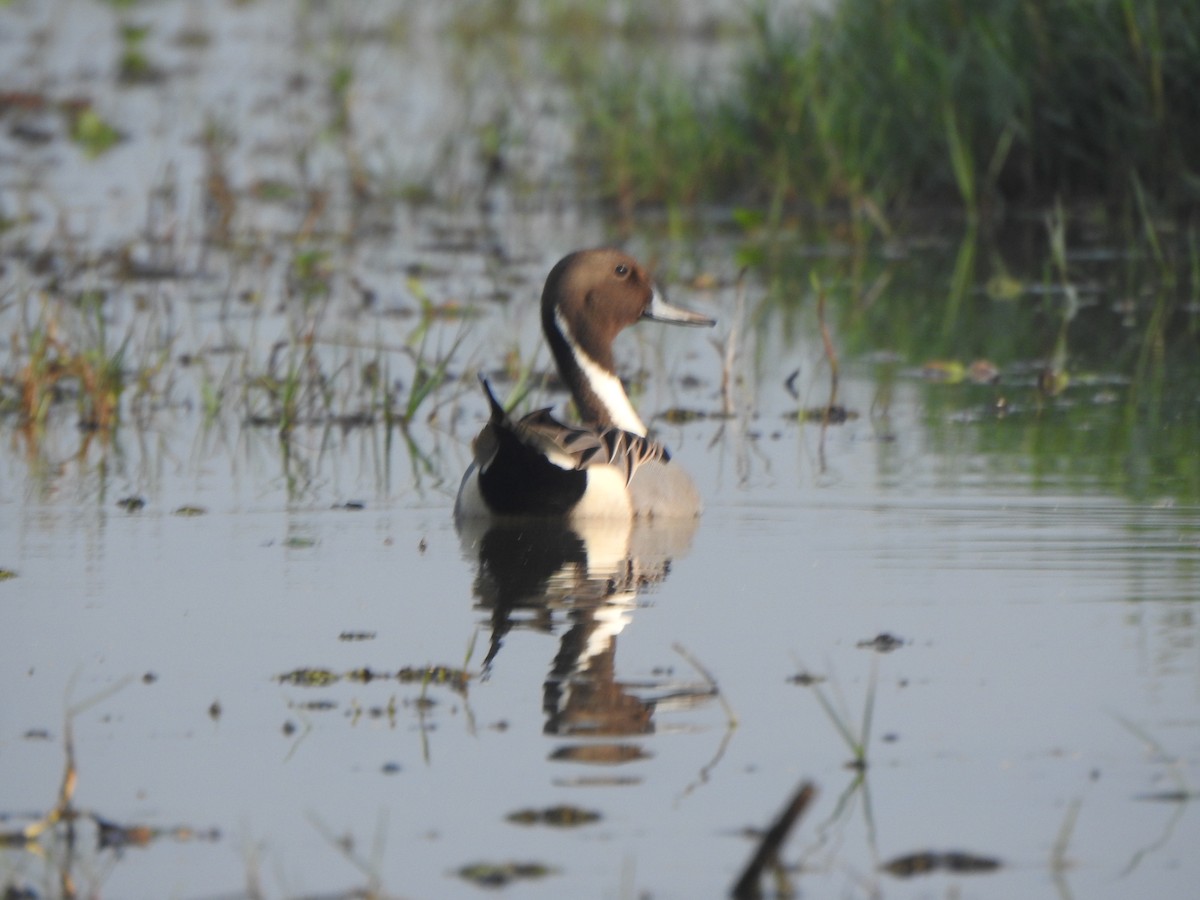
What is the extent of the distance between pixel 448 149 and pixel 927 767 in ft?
36.8

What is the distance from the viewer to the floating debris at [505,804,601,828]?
158 inches

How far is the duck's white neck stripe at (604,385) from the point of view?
7664mm

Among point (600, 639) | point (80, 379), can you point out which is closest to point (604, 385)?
point (80, 379)

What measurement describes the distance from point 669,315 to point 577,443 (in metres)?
1.67

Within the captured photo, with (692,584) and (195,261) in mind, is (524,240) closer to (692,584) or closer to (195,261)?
(195,261)

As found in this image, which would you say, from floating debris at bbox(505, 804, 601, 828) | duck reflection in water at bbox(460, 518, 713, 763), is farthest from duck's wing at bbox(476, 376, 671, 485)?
floating debris at bbox(505, 804, 601, 828)

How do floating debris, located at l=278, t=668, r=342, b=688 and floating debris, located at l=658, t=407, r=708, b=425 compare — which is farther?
floating debris, located at l=658, t=407, r=708, b=425

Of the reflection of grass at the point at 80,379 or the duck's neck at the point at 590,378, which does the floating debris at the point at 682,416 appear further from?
the reflection of grass at the point at 80,379

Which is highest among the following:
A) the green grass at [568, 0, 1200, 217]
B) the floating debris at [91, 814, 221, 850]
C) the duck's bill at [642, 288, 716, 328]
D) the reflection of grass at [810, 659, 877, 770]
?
the green grass at [568, 0, 1200, 217]

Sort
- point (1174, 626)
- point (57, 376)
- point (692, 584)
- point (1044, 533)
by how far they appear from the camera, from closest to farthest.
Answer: point (1174, 626) → point (692, 584) → point (1044, 533) → point (57, 376)

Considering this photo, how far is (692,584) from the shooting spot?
5.98 meters

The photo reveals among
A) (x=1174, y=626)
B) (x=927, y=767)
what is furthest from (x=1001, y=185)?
(x=927, y=767)

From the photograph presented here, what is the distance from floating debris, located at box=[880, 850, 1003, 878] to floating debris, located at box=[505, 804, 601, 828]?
559 mm

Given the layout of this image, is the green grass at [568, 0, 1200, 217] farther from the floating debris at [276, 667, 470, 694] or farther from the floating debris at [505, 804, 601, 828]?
the floating debris at [505, 804, 601, 828]
